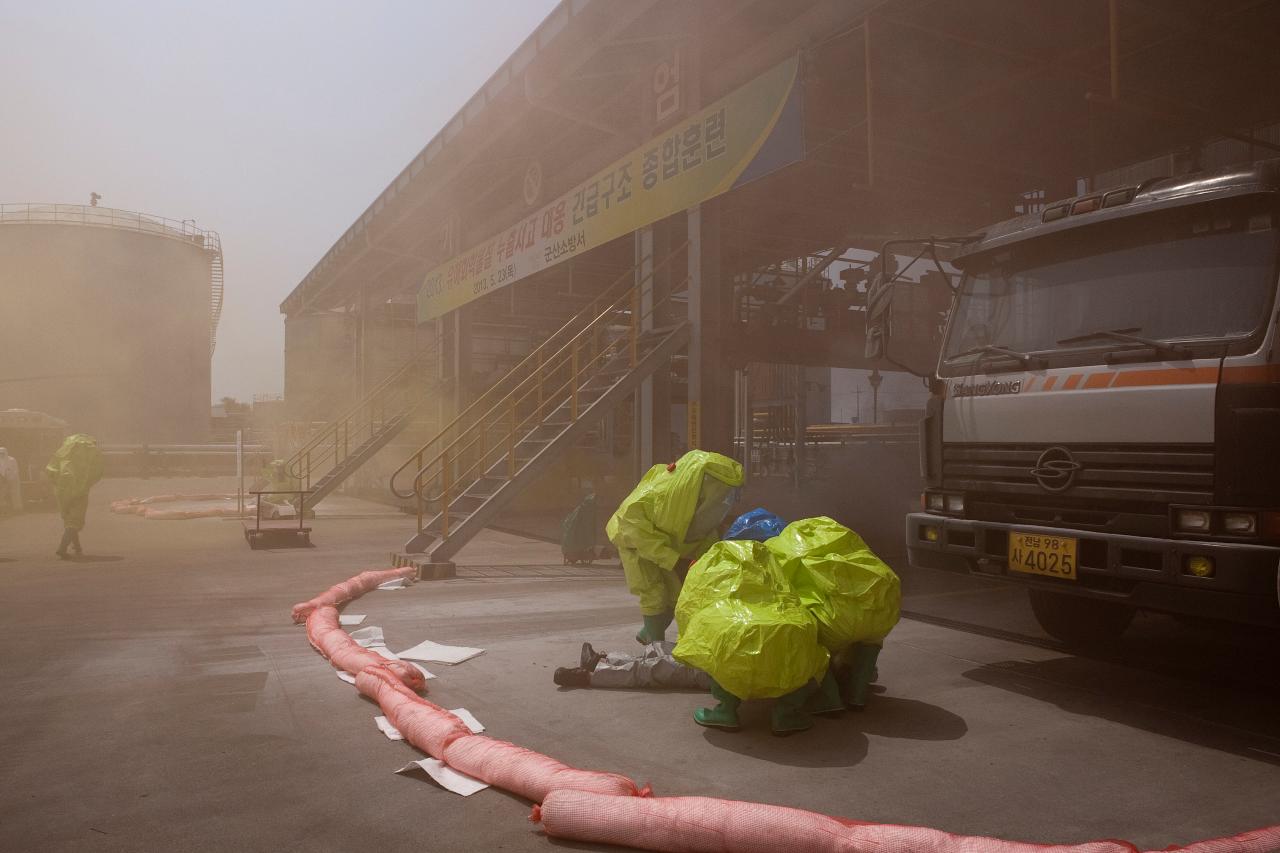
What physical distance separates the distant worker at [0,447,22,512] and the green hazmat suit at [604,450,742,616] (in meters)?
17.8

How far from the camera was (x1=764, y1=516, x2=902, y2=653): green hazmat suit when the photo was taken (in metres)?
4.33

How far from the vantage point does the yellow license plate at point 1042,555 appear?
15.2 feet

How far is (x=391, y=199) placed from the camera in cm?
2006

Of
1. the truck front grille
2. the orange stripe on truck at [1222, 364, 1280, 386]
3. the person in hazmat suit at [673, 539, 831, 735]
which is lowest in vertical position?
the person in hazmat suit at [673, 539, 831, 735]

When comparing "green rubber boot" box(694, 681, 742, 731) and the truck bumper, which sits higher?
the truck bumper

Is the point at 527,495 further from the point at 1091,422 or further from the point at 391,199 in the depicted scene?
the point at 1091,422

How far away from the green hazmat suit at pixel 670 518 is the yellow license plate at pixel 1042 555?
66.9 inches

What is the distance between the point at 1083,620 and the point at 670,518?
11.3ft

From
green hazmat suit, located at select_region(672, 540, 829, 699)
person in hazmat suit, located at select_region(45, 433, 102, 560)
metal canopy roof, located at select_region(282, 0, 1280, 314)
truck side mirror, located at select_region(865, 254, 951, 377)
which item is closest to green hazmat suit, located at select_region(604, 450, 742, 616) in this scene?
green hazmat suit, located at select_region(672, 540, 829, 699)

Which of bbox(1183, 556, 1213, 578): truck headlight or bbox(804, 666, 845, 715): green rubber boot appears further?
bbox(804, 666, 845, 715): green rubber boot

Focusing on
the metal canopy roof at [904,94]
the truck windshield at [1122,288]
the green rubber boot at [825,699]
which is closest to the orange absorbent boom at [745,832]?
the green rubber boot at [825,699]

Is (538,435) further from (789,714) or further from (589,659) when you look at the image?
(789,714)

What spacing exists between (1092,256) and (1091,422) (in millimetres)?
1091

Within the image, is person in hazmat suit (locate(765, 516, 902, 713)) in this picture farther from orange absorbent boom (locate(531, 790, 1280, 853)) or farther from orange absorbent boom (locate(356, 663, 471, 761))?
orange absorbent boom (locate(356, 663, 471, 761))
